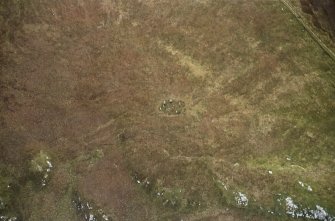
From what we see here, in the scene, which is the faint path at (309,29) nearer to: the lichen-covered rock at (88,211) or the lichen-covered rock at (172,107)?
the lichen-covered rock at (172,107)

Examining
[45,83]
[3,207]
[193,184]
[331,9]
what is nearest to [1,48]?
[45,83]

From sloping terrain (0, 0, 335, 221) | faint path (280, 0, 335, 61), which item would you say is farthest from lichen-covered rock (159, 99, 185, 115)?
faint path (280, 0, 335, 61)

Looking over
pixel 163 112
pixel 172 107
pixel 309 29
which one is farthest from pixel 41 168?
pixel 309 29

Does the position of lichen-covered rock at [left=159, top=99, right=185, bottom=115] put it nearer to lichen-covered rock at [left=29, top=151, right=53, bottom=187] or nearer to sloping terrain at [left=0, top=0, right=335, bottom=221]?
sloping terrain at [left=0, top=0, right=335, bottom=221]

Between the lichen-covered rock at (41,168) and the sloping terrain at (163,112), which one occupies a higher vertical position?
→ the sloping terrain at (163,112)

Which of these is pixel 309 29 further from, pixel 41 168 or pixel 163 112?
pixel 41 168

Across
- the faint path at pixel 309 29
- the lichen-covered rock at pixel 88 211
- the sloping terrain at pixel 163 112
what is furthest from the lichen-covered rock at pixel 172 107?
the faint path at pixel 309 29

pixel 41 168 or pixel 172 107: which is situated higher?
pixel 172 107

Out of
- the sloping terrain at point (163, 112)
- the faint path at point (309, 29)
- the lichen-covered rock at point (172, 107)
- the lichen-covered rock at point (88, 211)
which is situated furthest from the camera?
the faint path at point (309, 29)
